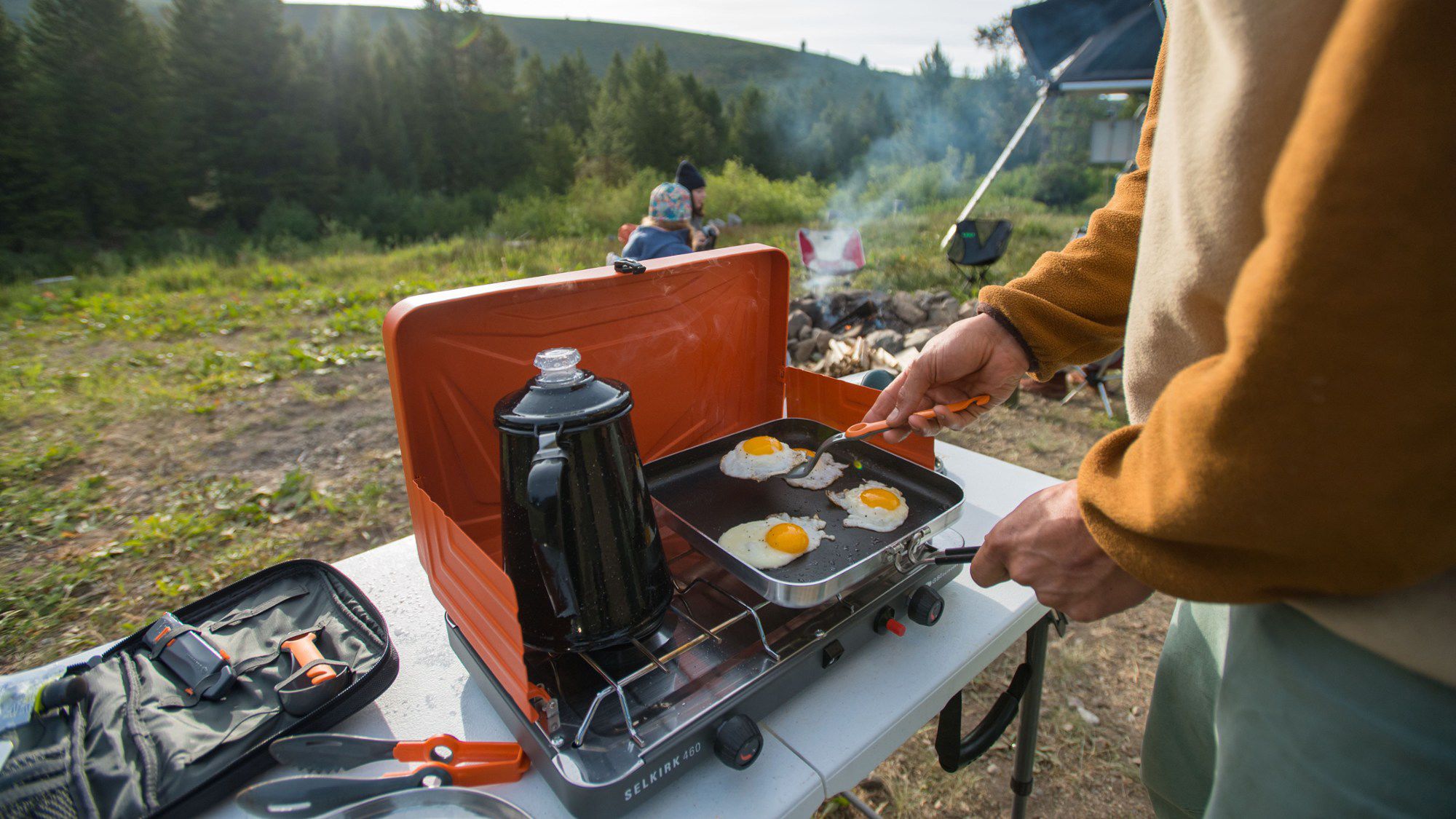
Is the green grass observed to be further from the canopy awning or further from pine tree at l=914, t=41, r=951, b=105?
pine tree at l=914, t=41, r=951, b=105

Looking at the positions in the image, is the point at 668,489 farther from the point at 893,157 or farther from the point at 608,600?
the point at 893,157

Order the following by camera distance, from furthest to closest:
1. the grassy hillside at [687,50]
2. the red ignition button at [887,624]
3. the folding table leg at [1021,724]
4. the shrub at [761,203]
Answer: the grassy hillside at [687,50] < the shrub at [761,203] < the folding table leg at [1021,724] < the red ignition button at [887,624]

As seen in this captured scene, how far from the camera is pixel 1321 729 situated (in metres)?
0.84

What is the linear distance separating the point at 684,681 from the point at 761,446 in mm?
827

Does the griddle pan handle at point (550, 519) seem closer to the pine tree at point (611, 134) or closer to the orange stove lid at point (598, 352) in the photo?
the orange stove lid at point (598, 352)

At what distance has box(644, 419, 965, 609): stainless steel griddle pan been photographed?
1.34 metres

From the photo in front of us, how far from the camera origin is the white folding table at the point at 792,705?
45.9 inches

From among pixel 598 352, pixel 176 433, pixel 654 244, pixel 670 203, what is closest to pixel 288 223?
pixel 176 433

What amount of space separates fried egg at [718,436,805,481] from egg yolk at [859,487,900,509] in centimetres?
24

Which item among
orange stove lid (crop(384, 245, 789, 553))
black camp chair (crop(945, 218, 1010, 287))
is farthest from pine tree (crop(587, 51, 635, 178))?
orange stove lid (crop(384, 245, 789, 553))

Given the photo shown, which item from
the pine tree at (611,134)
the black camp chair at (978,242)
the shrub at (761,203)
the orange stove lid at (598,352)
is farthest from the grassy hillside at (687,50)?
the orange stove lid at (598,352)

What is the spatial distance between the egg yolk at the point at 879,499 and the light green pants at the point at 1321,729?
31.5 inches

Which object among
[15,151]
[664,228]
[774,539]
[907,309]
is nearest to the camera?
[774,539]

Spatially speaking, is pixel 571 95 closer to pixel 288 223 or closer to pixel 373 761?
pixel 288 223
